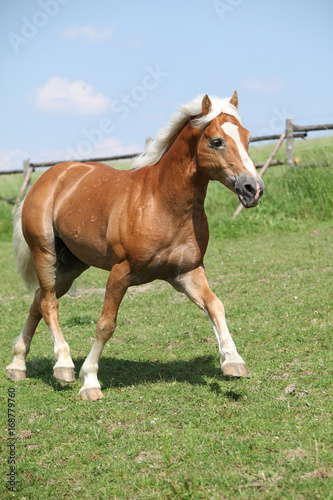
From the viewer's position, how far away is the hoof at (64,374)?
5082 millimetres

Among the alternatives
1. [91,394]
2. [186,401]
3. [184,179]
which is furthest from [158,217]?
[91,394]

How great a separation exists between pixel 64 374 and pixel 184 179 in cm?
213

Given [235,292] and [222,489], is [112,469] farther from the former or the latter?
[235,292]

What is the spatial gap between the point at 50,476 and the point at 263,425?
1.52 m

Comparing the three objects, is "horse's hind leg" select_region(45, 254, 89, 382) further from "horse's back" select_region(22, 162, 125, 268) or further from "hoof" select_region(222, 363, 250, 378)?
"hoof" select_region(222, 363, 250, 378)

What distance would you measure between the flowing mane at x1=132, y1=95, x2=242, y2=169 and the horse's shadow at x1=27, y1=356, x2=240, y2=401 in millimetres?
2065

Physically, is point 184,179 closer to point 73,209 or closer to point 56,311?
point 73,209

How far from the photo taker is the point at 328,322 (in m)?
6.01

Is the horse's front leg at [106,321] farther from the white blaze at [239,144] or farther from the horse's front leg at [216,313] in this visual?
the white blaze at [239,144]

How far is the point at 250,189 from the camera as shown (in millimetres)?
4102

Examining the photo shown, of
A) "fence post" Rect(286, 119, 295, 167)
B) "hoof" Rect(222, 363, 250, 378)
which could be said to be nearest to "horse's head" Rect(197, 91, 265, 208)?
"hoof" Rect(222, 363, 250, 378)

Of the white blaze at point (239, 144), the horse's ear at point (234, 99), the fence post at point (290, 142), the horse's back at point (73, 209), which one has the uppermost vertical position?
the horse's ear at point (234, 99)

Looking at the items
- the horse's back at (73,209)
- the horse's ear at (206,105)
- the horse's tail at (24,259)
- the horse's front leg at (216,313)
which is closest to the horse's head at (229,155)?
the horse's ear at (206,105)

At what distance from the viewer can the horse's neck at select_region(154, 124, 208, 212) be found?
186 inches
